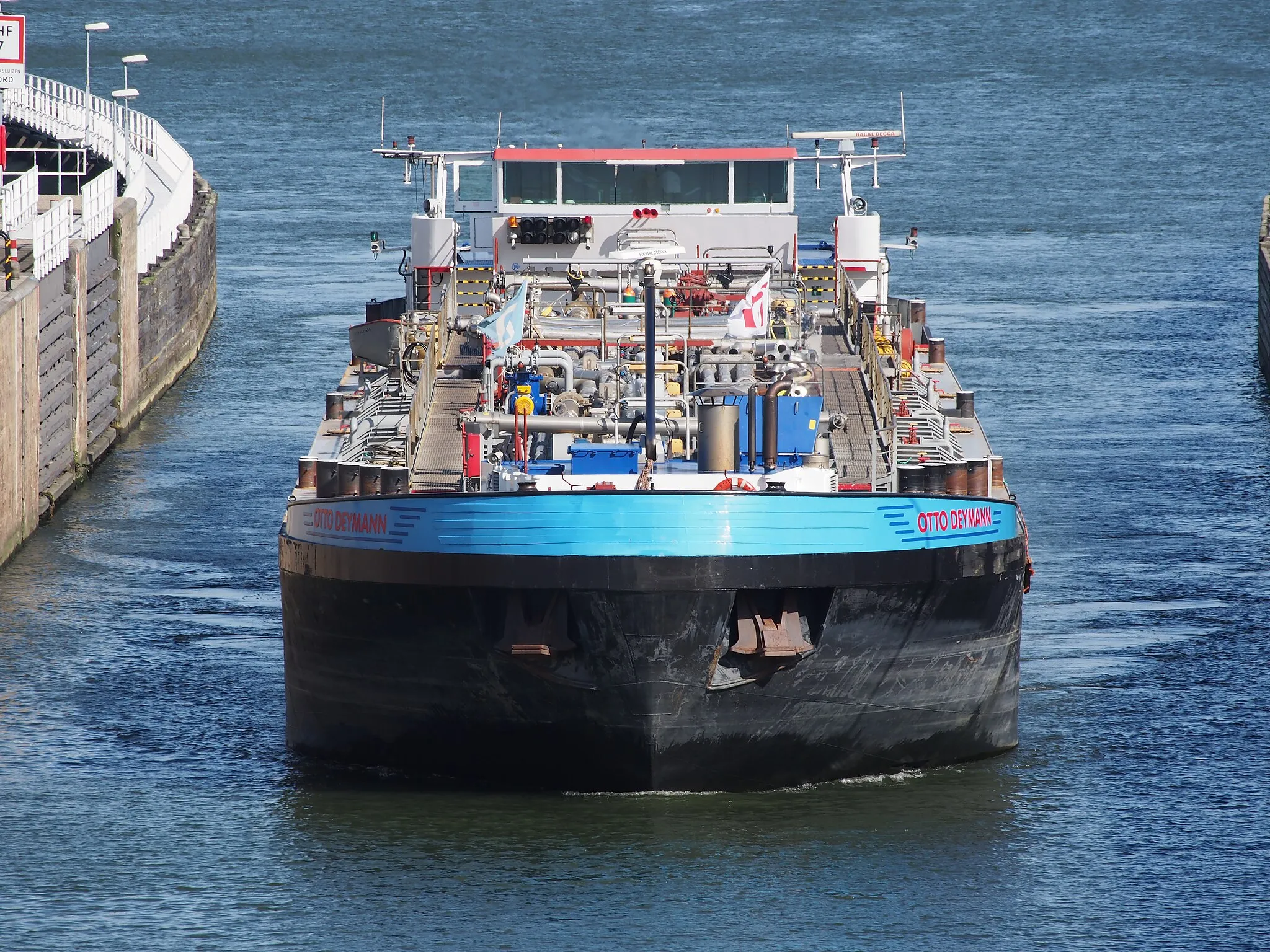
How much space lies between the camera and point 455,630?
64.4 feet

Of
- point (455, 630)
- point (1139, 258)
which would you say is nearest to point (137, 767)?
point (455, 630)

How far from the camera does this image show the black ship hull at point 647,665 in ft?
62.5

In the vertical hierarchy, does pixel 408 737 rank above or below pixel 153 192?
below

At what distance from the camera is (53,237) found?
36.1m

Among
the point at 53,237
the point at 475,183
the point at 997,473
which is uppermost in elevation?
the point at 475,183

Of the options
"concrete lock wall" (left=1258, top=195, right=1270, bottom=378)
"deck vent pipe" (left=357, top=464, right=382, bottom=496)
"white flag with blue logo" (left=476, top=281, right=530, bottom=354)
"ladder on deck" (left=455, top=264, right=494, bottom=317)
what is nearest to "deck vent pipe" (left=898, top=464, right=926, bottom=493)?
"white flag with blue logo" (left=476, top=281, right=530, bottom=354)

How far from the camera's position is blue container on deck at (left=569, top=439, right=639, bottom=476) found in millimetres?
21312

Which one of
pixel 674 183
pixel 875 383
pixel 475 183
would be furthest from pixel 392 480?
pixel 475 183

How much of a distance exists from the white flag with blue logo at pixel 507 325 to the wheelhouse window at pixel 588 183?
34.6 ft

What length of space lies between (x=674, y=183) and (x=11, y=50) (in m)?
13.5

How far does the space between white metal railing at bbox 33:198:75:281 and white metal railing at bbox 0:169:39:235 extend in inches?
8.9

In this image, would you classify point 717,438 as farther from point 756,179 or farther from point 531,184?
point 531,184

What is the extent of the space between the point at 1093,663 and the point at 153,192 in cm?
3680

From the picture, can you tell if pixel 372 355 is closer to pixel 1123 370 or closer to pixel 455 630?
pixel 455 630
